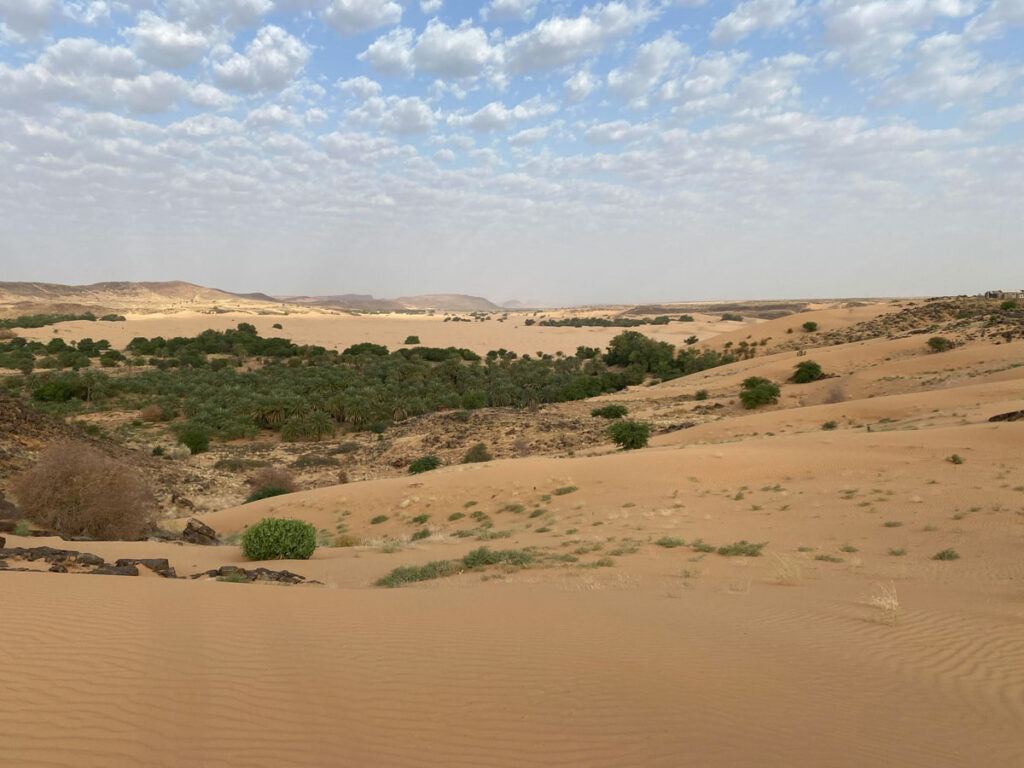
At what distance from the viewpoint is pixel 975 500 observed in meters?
11.7

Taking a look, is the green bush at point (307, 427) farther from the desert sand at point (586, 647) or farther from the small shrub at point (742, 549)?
the small shrub at point (742, 549)

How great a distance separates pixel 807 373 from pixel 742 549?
89.1 feet

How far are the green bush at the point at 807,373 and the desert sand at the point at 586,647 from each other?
20.8 m

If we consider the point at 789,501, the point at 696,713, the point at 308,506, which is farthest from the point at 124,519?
the point at 789,501

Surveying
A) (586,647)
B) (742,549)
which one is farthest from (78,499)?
(742,549)

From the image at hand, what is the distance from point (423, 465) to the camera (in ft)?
76.6

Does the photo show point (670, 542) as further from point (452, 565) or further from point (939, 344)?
point (939, 344)

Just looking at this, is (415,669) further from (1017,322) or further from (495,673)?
(1017,322)

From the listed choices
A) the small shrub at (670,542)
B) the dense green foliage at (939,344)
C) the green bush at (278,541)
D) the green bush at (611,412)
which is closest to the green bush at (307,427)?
the green bush at (611,412)

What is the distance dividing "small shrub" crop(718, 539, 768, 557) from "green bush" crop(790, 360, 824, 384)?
2642 cm

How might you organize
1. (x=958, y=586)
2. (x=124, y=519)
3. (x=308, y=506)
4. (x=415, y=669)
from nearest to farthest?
(x=415, y=669) < (x=958, y=586) < (x=124, y=519) < (x=308, y=506)

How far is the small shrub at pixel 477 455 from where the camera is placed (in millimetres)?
24734

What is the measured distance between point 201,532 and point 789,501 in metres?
13.5

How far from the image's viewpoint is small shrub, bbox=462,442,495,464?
2473 cm
